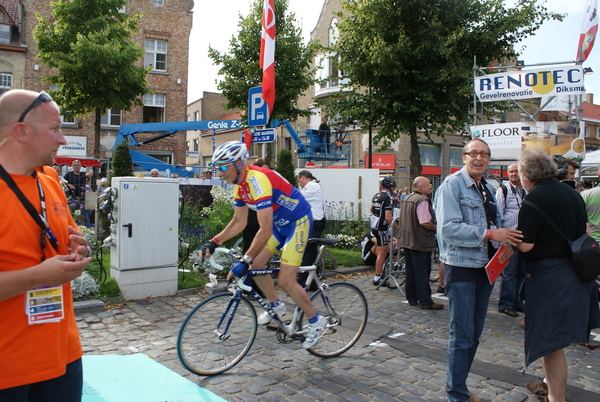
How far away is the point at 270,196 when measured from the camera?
4090 mm

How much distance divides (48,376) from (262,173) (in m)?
2.68

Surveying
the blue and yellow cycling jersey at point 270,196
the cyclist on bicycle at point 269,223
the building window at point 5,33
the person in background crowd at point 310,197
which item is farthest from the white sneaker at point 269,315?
the building window at point 5,33

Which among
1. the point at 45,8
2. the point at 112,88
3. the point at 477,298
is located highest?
the point at 45,8

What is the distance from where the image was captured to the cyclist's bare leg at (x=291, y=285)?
4.23 metres

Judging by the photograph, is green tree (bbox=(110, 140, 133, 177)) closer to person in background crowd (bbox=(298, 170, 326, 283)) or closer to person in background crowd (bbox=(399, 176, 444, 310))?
person in background crowd (bbox=(298, 170, 326, 283))

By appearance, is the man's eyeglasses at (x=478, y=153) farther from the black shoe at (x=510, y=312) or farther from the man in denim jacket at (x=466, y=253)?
the black shoe at (x=510, y=312)

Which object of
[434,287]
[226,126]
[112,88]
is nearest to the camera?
[434,287]

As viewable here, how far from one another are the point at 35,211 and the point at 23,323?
424 mm

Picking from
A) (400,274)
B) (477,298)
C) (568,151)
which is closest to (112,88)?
(400,274)

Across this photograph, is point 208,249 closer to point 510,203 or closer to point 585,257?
point 585,257

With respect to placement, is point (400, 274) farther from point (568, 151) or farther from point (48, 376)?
point (48, 376)

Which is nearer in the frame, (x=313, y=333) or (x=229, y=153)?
(x=229, y=153)

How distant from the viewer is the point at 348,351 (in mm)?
4879

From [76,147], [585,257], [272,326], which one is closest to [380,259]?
[272,326]
